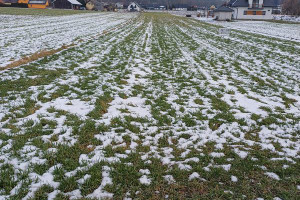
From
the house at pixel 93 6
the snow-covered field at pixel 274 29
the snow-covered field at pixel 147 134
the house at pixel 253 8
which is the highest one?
the house at pixel 93 6

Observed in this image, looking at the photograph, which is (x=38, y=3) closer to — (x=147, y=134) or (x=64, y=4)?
(x=64, y=4)

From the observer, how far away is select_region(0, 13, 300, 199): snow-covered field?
3.74 meters

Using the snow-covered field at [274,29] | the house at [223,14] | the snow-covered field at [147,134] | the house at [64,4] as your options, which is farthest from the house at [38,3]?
the snow-covered field at [147,134]

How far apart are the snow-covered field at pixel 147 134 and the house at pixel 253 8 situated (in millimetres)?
57622

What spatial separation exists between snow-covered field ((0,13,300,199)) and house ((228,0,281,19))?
2269 inches

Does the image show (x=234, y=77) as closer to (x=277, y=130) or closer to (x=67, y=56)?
(x=277, y=130)

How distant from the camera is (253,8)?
58875 mm

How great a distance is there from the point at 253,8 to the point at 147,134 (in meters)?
67.6

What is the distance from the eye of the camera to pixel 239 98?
7.76 metres

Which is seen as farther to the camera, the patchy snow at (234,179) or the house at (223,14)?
the house at (223,14)

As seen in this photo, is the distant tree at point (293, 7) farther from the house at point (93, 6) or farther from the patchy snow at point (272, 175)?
the patchy snow at point (272, 175)

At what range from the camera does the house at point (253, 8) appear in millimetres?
58344

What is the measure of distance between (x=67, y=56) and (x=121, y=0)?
571 feet

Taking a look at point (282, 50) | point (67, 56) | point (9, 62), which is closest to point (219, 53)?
point (282, 50)
